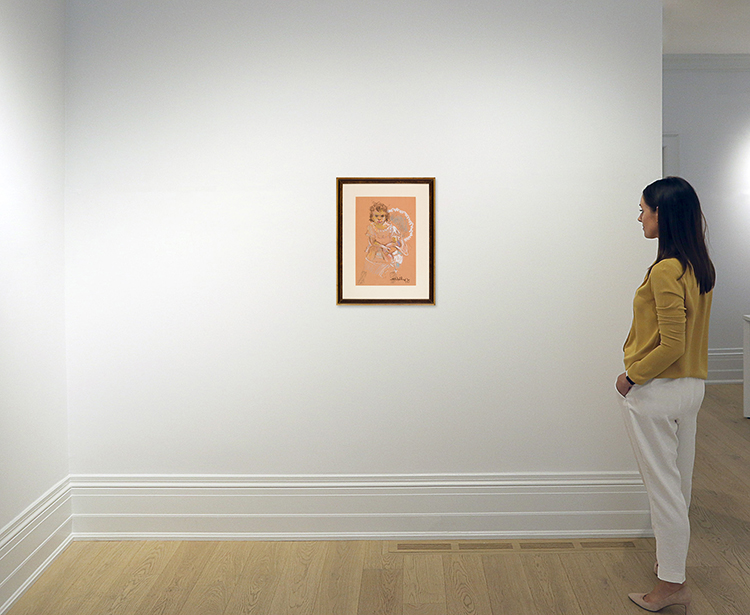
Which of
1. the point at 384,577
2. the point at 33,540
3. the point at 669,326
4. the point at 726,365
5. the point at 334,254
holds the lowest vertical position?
the point at 384,577

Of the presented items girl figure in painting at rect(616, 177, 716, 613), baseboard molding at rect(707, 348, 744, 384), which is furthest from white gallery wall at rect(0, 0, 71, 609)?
baseboard molding at rect(707, 348, 744, 384)

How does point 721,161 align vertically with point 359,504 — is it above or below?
above

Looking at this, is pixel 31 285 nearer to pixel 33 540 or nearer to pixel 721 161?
pixel 33 540

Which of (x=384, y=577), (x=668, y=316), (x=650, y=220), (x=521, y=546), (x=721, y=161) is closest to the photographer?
(x=668, y=316)

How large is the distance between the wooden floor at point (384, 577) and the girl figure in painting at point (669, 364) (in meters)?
0.29

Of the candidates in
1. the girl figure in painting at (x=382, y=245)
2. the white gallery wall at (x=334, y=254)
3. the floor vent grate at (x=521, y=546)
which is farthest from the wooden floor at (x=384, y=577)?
the girl figure in painting at (x=382, y=245)

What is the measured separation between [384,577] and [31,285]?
1982 mm

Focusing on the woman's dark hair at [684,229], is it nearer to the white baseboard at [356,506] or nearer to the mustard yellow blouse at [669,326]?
the mustard yellow blouse at [669,326]

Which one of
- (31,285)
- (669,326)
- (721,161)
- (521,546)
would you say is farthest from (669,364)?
(721,161)

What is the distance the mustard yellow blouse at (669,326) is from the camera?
2162 mm

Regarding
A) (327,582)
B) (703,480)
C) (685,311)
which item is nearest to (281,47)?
(685,311)

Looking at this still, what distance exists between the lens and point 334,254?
2.88m

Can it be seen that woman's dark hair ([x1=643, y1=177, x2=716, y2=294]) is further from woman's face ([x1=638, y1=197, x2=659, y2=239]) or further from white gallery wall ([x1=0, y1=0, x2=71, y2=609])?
white gallery wall ([x1=0, y1=0, x2=71, y2=609])

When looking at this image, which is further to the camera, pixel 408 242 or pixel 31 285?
pixel 408 242
